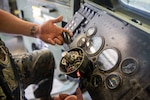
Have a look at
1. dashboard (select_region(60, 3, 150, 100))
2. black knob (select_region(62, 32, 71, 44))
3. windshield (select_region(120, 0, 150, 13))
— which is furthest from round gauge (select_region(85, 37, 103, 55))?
windshield (select_region(120, 0, 150, 13))

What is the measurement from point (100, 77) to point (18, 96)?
37cm

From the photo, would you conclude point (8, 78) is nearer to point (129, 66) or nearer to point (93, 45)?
point (93, 45)

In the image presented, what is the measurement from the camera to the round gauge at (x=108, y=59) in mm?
702

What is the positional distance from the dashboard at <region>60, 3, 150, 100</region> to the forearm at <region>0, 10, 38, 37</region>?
26 cm

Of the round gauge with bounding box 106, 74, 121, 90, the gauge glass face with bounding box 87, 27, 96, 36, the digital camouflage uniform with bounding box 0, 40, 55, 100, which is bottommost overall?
the digital camouflage uniform with bounding box 0, 40, 55, 100

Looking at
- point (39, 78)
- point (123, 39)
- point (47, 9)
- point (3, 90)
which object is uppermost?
point (123, 39)

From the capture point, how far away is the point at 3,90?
743mm

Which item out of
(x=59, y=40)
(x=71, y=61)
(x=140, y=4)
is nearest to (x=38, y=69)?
(x=59, y=40)

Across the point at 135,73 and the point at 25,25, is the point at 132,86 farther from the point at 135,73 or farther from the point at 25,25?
the point at 25,25

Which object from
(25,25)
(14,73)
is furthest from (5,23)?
(14,73)

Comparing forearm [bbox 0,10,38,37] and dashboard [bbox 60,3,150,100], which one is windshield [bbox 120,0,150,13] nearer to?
dashboard [bbox 60,3,150,100]

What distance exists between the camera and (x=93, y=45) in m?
0.83

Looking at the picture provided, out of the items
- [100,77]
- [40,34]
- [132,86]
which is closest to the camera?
[132,86]

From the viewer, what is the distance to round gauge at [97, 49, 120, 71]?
70cm
